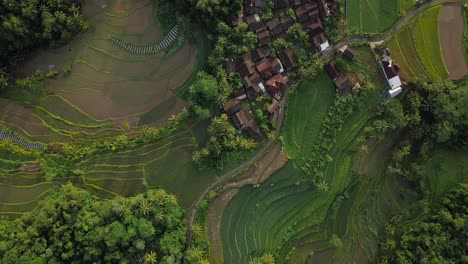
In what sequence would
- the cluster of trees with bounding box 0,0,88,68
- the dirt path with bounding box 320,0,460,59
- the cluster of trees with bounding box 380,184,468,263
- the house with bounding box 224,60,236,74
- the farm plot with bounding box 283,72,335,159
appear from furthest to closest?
1. the farm plot with bounding box 283,72,335,159
2. the dirt path with bounding box 320,0,460,59
3. the house with bounding box 224,60,236,74
4. the cluster of trees with bounding box 380,184,468,263
5. the cluster of trees with bounding box 0,0,88,68

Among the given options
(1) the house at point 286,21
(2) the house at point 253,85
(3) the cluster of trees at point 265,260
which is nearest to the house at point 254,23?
(1) the house at point 286,21

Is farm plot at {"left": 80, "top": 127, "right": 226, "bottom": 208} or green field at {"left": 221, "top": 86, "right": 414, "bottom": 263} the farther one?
green field at {"left": 221, "top": 86, "right": 414, "bottom": 263}

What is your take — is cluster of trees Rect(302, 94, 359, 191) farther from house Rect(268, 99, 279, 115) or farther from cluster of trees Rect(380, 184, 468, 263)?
cluster of trees Rect(380, 184, 468, 263)

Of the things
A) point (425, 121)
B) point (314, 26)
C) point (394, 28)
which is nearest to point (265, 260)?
point (425, 121)

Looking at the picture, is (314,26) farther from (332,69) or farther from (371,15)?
(371,15)

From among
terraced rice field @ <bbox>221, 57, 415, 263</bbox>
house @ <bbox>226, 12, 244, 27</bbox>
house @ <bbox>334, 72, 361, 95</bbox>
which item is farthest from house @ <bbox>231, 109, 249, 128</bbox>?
house @ <bbox>334, 72, 361, 95</bbox>

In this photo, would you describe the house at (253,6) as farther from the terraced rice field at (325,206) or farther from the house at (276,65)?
the terraced rice field at (325,206)
